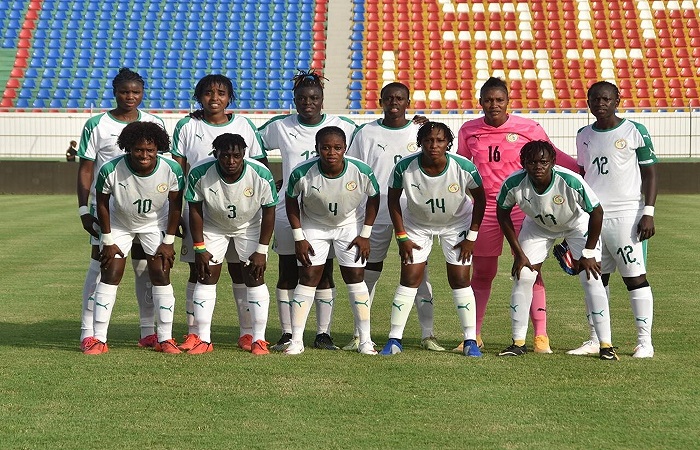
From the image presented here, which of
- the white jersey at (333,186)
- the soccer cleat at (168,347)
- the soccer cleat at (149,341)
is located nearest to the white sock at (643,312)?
the white jersey at (333,186)

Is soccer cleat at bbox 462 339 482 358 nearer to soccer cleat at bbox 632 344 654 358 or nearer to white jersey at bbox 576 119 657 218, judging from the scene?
soccer cleat at bbox 632 344 654 358

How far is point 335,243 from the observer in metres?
7.79

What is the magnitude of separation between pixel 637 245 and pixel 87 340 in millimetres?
3861

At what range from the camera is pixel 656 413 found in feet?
18.7

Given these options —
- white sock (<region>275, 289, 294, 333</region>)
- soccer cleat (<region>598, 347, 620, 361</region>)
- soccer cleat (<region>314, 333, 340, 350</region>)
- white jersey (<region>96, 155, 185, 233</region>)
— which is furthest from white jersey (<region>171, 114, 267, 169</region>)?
soccer cleat (<region>598, 347, 620, 361</region>)

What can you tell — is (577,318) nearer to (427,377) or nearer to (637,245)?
(637,245)

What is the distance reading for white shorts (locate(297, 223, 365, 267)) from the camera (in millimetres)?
7754

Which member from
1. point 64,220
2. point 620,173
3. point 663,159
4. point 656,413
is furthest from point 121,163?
point 663,159

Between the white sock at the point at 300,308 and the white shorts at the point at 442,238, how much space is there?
2.57 feet

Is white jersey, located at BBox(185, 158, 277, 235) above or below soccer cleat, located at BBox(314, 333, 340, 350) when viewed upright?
above

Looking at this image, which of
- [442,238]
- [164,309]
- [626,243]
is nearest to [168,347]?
[164,309]

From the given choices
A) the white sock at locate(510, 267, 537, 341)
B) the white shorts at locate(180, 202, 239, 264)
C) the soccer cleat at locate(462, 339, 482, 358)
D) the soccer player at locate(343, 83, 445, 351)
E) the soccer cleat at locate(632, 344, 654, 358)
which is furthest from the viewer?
the soccer player at locate(343, 83, 445, 351)

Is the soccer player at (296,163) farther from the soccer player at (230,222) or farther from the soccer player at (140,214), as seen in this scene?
the soccer player at (140,214)

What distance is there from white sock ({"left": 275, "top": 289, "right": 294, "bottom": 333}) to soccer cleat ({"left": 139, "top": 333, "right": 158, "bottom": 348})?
36.4 inches
